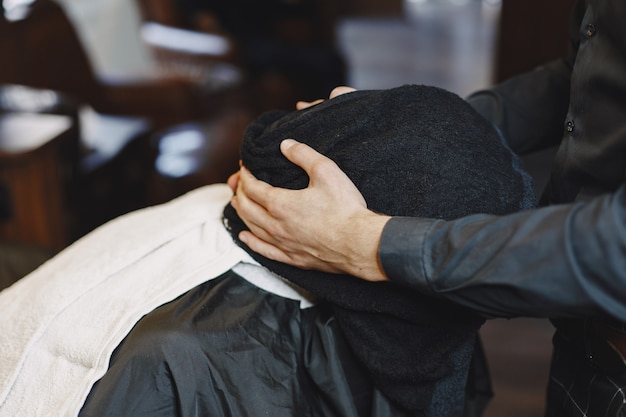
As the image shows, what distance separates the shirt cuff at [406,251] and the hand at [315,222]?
0.8 inches

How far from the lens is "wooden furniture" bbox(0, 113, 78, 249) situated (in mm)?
2350

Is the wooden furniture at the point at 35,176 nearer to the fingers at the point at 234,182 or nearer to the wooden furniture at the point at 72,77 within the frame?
the wooden furniture at the point at 72,77

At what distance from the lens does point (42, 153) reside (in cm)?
237

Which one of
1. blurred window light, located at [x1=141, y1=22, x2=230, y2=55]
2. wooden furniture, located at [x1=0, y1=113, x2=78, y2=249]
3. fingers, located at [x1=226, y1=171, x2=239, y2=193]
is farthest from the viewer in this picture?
blurred window light, located at [x1=141, y1=22, x2=230, y2=55]

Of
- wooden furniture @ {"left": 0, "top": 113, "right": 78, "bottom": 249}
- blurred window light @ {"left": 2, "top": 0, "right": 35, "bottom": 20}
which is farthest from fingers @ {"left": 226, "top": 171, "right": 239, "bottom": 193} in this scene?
blurred window light @ {"left": 2, "top": 0, "right": 35, "bottom": 20}

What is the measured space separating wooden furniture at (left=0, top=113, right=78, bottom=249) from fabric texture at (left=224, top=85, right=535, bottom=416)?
1407mm

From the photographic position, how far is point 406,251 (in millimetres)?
981

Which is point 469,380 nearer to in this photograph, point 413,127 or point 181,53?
point 413,127

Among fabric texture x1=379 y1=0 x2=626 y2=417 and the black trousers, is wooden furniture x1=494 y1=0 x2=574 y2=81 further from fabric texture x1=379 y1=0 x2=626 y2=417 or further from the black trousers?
the black trousers

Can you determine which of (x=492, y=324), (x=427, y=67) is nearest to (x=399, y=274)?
(x=492, y=324)

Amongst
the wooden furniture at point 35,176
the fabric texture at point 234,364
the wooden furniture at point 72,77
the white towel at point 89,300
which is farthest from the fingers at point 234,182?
the wooden furniture at point 72,77

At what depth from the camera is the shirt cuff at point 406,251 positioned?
981 millimetres

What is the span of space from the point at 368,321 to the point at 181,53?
326 cm

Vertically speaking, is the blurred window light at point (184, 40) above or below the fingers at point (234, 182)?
below
